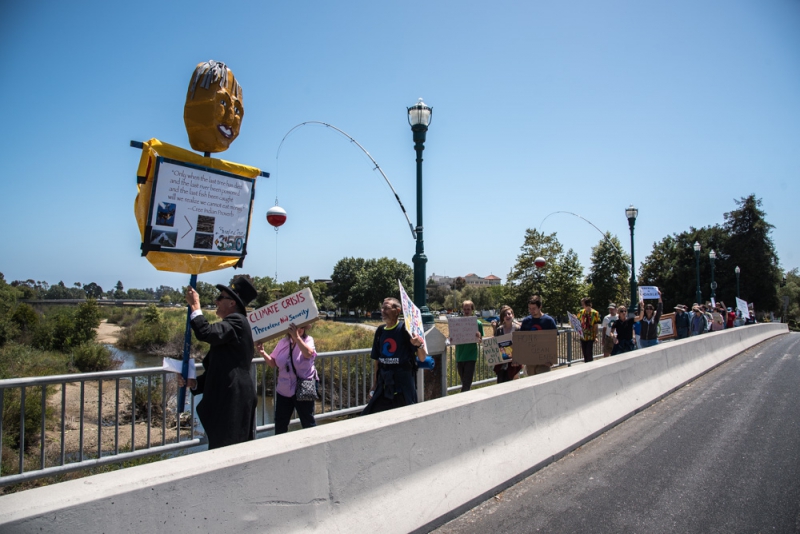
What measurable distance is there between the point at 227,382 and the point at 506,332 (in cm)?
573

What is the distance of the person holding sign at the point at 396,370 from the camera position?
525 centimetres

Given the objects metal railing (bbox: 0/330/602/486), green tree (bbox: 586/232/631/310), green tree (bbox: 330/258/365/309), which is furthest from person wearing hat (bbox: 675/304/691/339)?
green tree (bbox: 330/258/365/309)

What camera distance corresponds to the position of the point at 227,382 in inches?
149

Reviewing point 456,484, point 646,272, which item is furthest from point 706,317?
point 646,272

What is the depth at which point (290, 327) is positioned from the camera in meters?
5.00

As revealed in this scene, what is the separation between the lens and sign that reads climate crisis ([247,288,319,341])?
16.3 feet

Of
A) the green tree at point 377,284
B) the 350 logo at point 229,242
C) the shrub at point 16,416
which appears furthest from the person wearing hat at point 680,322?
the green tree at point 377,284

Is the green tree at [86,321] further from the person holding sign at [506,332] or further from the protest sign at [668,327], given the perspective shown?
the protest sign at [668,327]

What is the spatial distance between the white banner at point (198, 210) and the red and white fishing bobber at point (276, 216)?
658 cm

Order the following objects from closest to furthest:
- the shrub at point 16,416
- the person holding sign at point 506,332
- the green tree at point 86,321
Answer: the person holding sign at point 506,332, the shrub at point 16,416, the green tree at point 86,321

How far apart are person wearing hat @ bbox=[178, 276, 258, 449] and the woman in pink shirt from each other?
151 centimetres

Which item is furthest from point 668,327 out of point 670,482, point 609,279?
point 609,279

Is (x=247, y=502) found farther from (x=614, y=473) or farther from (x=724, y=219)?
(x=724, y=219)

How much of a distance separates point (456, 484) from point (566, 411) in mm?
2374
